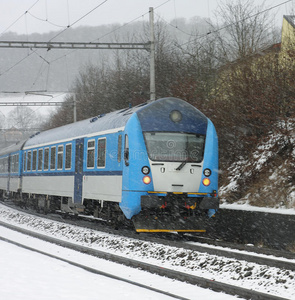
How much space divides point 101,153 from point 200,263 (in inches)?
231

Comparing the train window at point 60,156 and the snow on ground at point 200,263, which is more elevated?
the train window at point 60,156

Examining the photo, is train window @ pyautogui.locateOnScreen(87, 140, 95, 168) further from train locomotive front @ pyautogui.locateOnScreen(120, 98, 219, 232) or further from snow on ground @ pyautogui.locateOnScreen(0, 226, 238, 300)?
snow on ground @ pyautogui.locateOnScreen(0, 226, 238, 300)

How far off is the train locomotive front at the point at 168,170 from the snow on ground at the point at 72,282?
2.32 meters

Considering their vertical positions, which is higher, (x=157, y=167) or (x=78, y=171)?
(x=157, y=167)

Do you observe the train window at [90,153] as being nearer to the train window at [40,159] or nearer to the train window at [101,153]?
the train window at [101,153]

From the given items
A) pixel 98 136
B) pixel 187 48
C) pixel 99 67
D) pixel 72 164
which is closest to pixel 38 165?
pixel 72 164

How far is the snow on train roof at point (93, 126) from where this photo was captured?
14250 millimetres

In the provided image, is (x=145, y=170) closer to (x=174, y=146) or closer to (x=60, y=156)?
(x=174, y=146)

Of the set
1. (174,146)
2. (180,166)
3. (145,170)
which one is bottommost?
(145,170)

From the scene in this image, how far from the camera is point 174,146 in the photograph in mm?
13586

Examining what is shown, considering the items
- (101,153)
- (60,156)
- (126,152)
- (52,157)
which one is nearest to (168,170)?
(126,152)

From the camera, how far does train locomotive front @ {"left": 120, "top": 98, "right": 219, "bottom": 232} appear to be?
1315 centimetres

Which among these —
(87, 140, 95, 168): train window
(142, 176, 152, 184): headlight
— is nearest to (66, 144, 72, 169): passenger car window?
(87, 140, 95, 168): train window

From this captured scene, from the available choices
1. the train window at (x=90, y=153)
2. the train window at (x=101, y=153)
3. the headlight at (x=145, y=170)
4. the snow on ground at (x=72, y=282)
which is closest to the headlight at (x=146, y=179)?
the headlight at (x=145, y=170)
